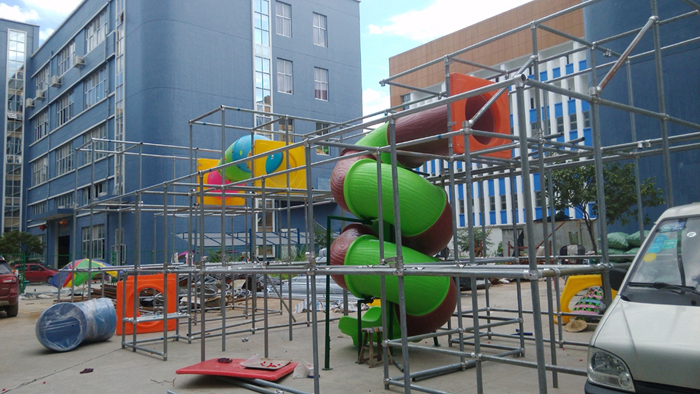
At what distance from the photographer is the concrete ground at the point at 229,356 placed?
6852 mm

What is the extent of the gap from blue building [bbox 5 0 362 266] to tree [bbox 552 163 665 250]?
11530mm

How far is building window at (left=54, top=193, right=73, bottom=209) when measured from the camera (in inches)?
1584

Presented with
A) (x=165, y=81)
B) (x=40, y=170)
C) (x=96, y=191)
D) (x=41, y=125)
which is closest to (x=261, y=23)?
(x=165, y=81)

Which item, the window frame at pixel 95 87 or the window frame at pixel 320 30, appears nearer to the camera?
the window frame at pixel 95 87

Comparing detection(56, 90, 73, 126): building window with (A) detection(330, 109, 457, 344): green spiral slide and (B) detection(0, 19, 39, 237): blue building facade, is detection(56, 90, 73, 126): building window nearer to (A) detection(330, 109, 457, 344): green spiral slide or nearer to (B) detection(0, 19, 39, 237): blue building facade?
(B) detection(0, 19, 39, 237): blue building facade

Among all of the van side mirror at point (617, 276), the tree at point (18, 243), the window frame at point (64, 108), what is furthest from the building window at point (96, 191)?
the van side mirror at point (617, 276)

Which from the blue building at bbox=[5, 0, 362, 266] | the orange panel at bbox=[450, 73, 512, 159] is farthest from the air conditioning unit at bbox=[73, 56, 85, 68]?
the orange panel at bbox=[450, 73, 512, 159]

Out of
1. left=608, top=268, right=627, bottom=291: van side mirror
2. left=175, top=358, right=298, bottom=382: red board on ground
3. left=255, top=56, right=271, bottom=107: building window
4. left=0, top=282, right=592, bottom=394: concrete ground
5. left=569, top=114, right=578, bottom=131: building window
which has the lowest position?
left=0, top=282, right=592, bottom=394: concrete ground

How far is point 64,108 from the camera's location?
4225 cm

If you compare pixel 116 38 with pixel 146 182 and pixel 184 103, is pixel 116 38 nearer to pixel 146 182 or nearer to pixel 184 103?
pixel 184 103

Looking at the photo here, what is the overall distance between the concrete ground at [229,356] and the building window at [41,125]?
1510 inches

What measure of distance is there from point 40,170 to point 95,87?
42.4ft

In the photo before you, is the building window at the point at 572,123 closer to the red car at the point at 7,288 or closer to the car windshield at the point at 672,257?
the red car at the point at 7,288

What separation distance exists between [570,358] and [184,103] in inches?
1093
